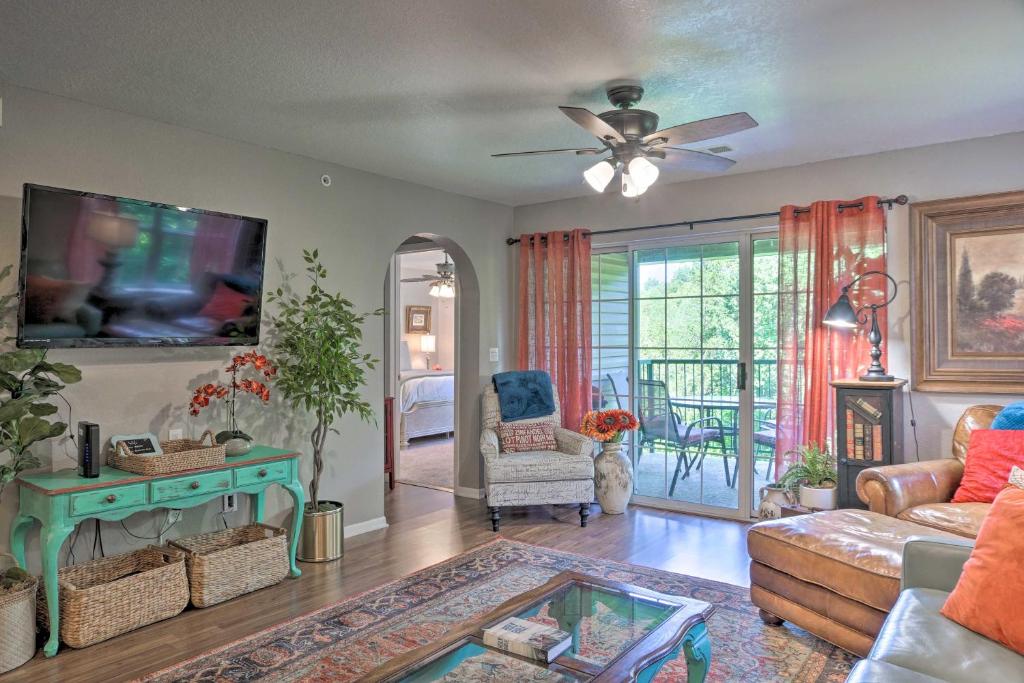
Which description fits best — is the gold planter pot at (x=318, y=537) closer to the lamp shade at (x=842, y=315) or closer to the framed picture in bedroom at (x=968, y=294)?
the lamp shade at (x=842, y=315)

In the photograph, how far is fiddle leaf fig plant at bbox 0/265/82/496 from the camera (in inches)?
108

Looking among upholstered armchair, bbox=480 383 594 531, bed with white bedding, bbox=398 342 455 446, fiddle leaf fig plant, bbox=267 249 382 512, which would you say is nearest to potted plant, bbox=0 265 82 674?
fiddle leaf fig plant, bbox=267 249 382 512

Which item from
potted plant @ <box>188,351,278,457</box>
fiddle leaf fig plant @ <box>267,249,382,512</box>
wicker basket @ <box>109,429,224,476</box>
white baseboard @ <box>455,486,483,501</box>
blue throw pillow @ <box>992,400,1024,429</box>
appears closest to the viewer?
wicker basket @ <box>109,429,224,476</box>

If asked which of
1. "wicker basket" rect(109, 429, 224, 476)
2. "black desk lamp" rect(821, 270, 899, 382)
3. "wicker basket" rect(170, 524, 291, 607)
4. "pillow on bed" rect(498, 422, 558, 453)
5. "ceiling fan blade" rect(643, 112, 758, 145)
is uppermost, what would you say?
"ceiling fan blade" rect(643, 112, 758, 145)

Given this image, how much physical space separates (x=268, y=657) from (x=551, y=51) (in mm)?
2765

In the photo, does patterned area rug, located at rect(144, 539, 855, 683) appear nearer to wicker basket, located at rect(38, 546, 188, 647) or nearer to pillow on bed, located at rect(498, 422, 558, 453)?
wicker basket, located at rect(38, 546, 188, 647)

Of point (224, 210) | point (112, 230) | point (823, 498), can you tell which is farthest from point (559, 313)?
point (112, 230)

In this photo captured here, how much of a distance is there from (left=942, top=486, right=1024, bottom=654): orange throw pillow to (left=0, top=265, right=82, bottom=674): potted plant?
344 centimetres

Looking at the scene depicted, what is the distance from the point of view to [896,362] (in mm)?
4160

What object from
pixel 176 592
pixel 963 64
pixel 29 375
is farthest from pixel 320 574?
pixel 963 64

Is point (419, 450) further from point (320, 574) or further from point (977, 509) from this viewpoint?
point (977, 509)

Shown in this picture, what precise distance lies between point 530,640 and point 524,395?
3.20m

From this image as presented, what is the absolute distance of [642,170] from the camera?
2982 millimetres

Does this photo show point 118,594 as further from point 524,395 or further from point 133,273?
point 524,395
